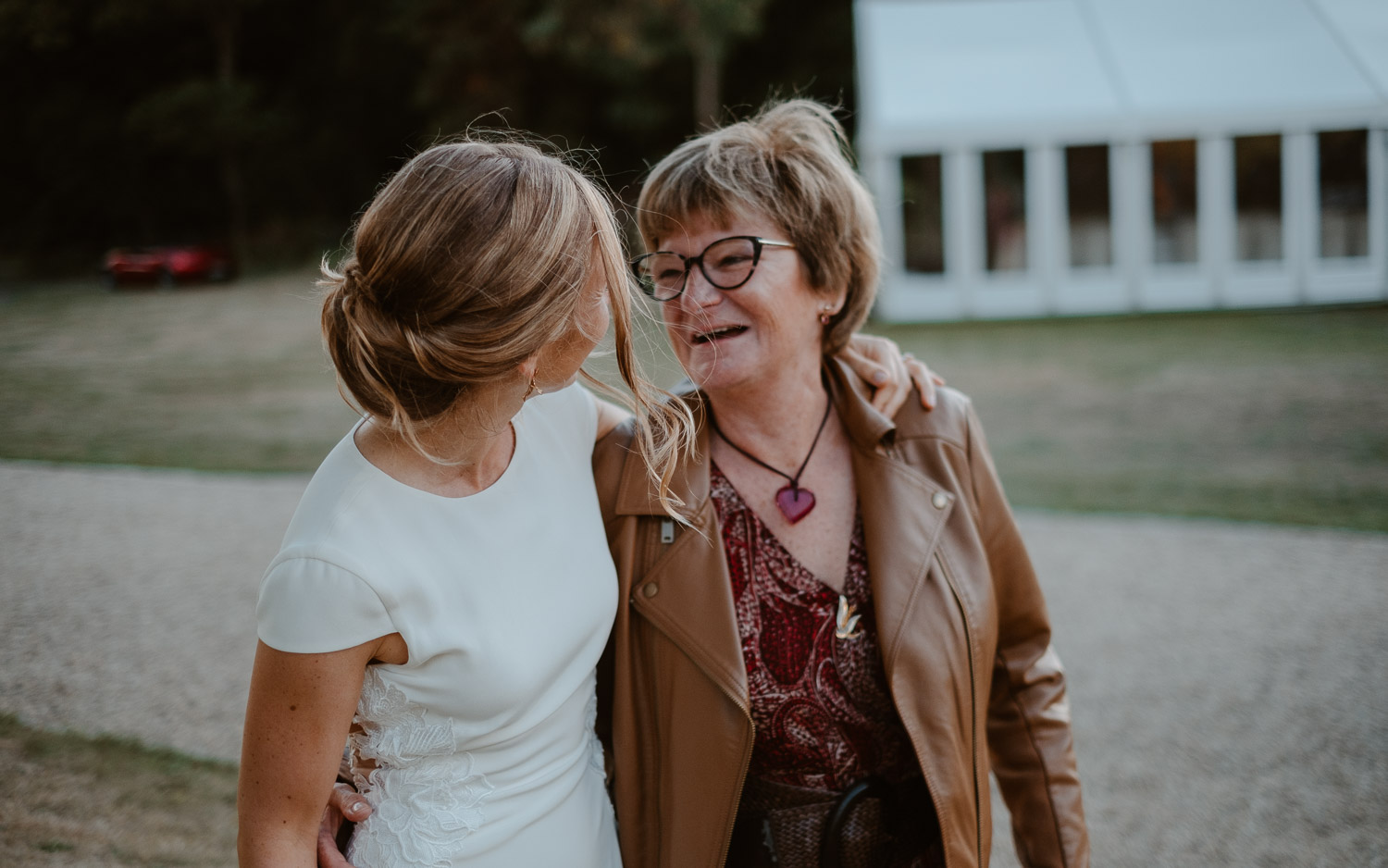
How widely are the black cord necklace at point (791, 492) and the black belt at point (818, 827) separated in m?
0.56

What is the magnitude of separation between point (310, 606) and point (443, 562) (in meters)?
0.23

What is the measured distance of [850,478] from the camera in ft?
7.58

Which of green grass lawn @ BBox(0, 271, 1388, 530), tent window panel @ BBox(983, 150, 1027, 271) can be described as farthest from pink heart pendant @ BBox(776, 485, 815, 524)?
tent window panel @ BBox(983, 150, 1027, 271)

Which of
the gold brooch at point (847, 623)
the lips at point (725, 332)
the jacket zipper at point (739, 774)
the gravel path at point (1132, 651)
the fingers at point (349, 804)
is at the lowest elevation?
the gravel path at point (1132, 651)

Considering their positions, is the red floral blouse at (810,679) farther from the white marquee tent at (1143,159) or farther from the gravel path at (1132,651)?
the white marquee tent at (1143,159)

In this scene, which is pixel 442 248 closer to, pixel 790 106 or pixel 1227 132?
pixel 790 106

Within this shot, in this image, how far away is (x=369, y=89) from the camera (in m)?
31.0

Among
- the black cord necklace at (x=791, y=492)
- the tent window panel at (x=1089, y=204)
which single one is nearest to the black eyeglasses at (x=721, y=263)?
the black cord necklace at (x=791, y=492)

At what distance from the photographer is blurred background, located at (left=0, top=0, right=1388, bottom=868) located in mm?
3643

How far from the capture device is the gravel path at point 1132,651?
3.49m

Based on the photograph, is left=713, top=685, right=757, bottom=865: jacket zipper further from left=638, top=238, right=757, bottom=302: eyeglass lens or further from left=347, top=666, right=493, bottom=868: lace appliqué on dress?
left=638, top=238, right=757, bottom=302: eyeglass lens

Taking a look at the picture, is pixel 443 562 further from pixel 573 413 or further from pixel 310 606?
pixel 573 413

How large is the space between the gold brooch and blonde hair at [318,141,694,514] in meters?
0.88

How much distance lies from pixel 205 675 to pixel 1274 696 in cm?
451
